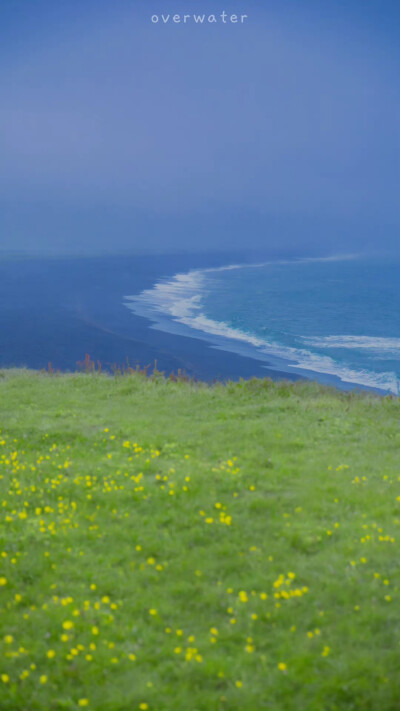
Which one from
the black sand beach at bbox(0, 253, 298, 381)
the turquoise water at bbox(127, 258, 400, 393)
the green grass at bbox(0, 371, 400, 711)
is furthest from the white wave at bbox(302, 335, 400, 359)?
the green grass at bbox(0, 371, 400, 711)

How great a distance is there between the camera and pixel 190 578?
30.8 feet

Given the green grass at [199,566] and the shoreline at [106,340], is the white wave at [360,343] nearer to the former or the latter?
the shoreline at [106,340]

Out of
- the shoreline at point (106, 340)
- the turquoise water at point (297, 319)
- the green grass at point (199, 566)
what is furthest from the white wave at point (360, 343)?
the green grass at point (199, 566)

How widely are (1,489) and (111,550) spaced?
11.0 ft

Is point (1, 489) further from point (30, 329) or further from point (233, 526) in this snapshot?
point (30, 329)

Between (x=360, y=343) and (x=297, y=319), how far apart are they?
63.6ft

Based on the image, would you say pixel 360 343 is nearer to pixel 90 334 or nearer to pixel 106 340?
pixel 106 340

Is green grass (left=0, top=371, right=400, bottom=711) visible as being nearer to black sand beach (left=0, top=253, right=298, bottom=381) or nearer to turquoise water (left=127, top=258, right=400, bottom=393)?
black sand beach (left=0, top=253, right=298, bottom=381)

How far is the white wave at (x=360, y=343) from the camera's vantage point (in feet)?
258

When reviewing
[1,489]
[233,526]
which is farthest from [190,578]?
[1,489]

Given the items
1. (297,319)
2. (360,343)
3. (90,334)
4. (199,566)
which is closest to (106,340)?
(90,334)


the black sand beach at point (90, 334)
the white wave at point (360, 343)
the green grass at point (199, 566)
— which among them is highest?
the green grass at point (199, 566)

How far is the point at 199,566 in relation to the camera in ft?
31.7

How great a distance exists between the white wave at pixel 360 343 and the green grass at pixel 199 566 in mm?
63652
